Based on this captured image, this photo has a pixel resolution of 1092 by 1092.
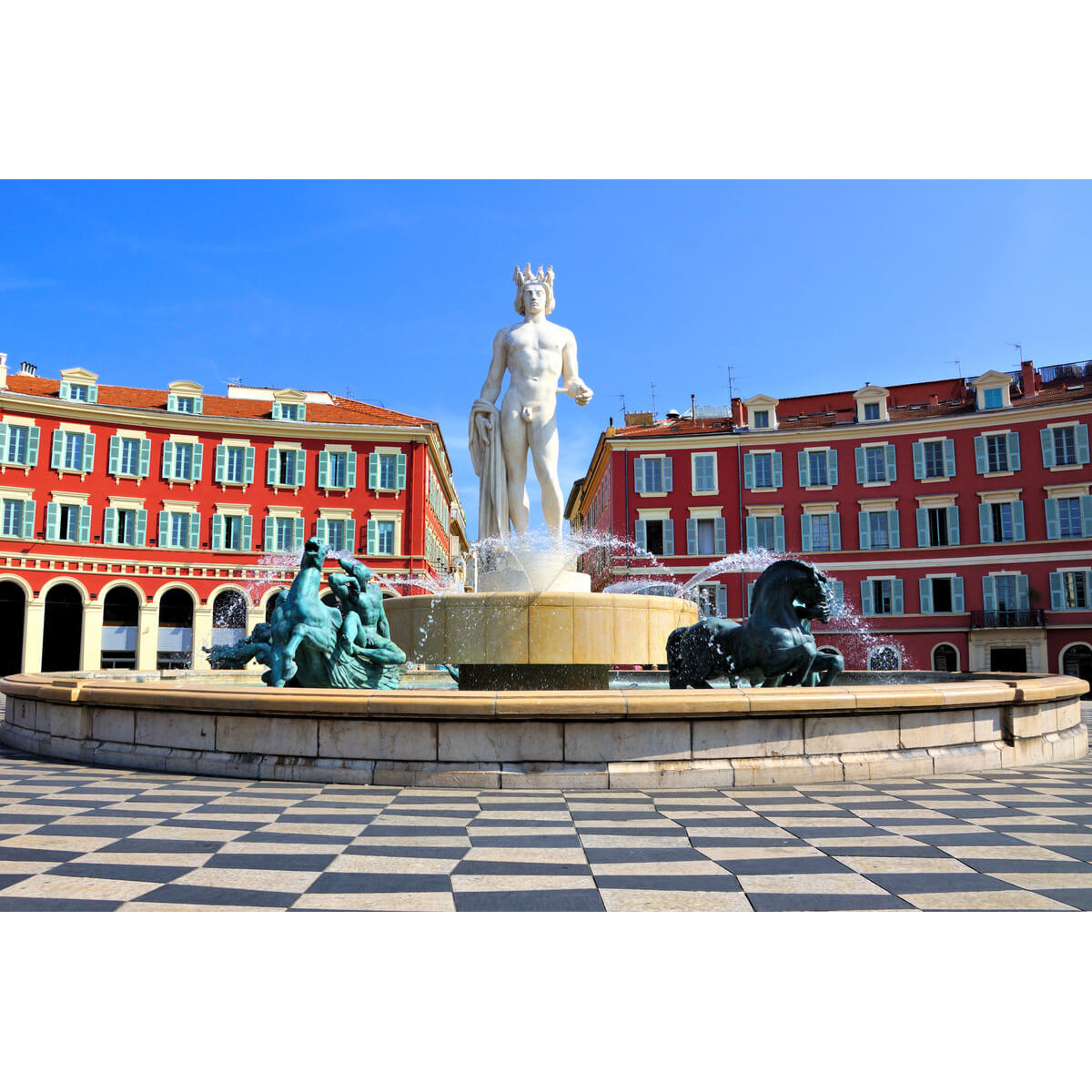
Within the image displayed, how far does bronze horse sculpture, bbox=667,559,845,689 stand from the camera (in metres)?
8.10

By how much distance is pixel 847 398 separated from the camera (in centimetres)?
4153

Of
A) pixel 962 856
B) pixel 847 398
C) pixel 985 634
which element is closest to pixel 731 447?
pixel 847 398

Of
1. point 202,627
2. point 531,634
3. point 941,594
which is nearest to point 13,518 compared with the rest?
point 202,627

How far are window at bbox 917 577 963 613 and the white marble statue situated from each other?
2980 centimetres

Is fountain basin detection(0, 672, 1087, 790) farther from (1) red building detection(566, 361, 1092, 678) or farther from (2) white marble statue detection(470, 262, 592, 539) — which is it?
(1) red building detection(566, 361, 1092, 678)

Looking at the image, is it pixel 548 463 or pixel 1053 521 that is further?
pixel 1053 521

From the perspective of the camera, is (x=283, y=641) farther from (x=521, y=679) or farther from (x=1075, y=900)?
(x=1075, y=900)

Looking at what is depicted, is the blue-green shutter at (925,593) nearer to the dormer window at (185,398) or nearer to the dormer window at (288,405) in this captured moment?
the dormer window at (288,405)

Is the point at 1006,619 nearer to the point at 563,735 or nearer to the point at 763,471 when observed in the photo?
the point at 763,471

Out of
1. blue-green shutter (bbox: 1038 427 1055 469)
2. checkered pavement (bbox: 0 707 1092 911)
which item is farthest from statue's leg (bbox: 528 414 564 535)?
blue-green shutter (bbox: 1038 427 1055 469)

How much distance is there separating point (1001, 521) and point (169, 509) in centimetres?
3597

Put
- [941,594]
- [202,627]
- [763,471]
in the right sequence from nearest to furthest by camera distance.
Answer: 1. [941,594]
2. [202,627]
3. [763,471]

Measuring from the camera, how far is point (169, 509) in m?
37.8

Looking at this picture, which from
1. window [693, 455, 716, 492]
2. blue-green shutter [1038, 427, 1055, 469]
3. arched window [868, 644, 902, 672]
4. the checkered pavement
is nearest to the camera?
the checkered pavement
